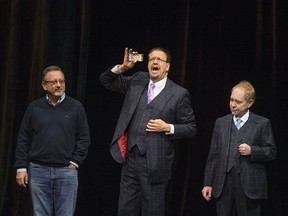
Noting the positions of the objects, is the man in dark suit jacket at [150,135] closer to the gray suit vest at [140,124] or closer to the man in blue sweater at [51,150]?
the gray suit vest at [140,124]

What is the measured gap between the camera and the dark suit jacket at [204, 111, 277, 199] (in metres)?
3.63

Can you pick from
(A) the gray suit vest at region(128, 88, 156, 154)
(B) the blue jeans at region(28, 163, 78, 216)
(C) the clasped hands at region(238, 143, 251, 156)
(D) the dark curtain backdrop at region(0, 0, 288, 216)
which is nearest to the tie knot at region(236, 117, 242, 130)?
(C) the clasped hands at region(238, 143, 251, 156)

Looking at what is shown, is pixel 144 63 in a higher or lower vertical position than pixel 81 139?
higher

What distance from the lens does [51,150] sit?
3826 mm

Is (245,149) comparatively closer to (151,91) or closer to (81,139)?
(151,91)

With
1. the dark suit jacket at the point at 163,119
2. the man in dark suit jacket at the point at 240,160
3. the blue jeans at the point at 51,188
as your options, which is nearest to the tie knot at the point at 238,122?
the man in dark suit jacket at the point at 240,160

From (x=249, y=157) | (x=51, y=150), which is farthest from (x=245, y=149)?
(x=51, y=150)

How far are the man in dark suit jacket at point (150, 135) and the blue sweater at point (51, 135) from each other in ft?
1.09

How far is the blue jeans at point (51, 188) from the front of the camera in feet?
12.6

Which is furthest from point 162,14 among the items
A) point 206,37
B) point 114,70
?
point 114,70

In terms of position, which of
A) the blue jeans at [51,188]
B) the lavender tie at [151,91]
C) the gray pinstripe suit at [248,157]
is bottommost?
the blue jeans at [51,188]

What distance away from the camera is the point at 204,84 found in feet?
15.9

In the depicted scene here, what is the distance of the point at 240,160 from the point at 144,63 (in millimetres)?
1535

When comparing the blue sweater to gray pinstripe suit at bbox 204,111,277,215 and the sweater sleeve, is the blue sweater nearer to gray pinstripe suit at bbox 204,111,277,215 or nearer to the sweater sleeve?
the sweater sleeve
